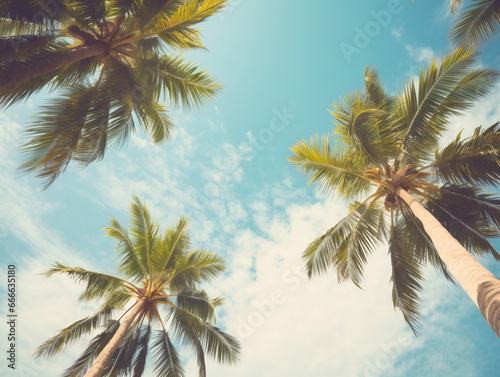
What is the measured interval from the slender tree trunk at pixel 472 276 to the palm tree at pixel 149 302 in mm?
6475

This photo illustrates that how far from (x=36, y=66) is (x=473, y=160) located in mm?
9337

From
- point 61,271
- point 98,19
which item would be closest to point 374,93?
point 98,19

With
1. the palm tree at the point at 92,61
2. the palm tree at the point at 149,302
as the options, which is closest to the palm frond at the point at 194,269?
the palm tree at the point at 149,302

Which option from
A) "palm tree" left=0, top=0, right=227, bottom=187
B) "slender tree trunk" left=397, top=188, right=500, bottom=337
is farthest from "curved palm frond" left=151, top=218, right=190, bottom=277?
"slender tree trunk" left=397, top=188, right=500, bottom=337

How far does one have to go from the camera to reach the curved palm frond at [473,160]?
6500mm

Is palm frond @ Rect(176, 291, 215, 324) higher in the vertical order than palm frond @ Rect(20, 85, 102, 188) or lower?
lower

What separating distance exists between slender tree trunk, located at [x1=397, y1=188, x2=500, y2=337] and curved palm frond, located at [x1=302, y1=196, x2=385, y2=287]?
1.98 metres

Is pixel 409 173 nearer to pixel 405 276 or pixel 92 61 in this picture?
pixel 405 276

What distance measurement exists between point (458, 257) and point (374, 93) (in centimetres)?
541

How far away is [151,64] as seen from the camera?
8070mm

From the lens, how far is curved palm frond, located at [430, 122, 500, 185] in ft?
21.3

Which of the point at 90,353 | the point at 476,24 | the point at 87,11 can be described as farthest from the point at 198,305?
the point at 476,24

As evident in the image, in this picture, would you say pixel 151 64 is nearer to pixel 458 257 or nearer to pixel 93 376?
pixel 93 376

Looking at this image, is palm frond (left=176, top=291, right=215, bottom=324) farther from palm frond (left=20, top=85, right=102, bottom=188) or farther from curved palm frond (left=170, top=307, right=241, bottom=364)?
palm frond (left=20, top=85, right=102, bottom=188)
